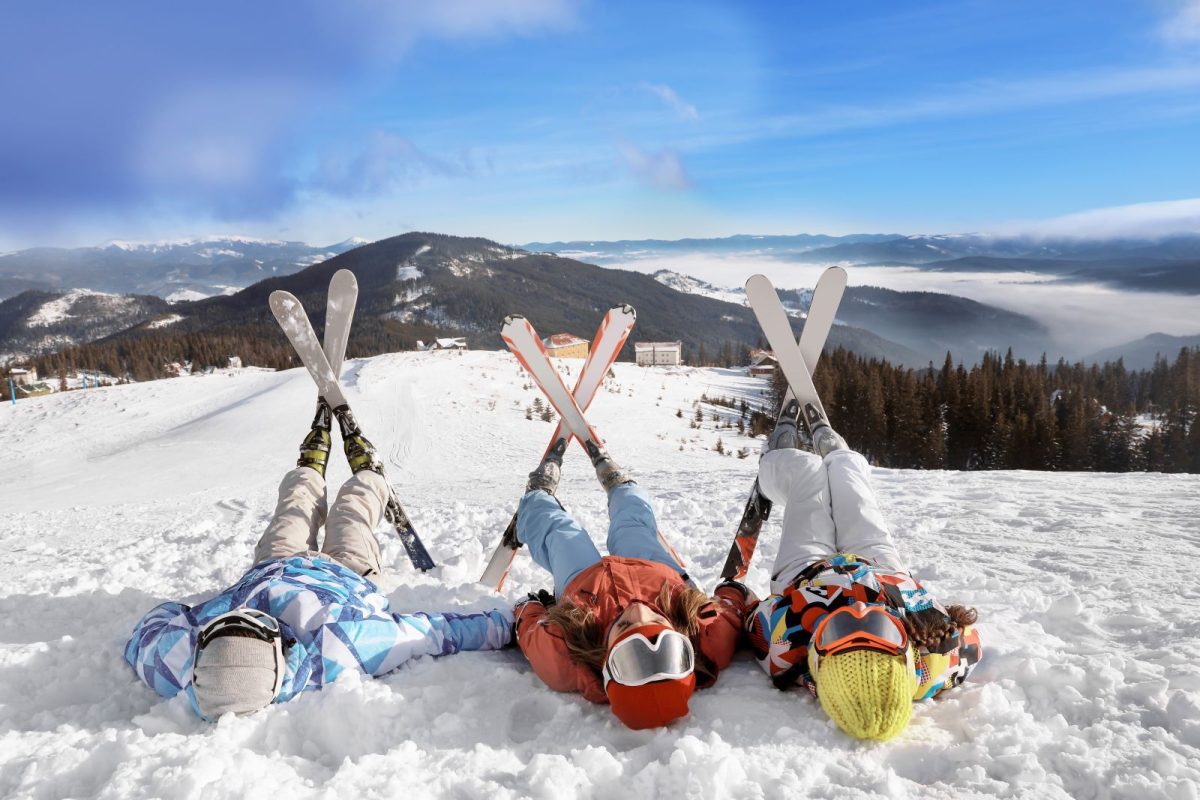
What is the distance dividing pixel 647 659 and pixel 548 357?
3.69 meters

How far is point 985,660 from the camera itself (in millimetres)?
2949

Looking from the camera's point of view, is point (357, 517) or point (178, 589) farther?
point (178, 589)

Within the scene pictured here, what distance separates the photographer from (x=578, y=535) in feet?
12.8

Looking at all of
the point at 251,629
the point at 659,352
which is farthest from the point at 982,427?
the point at 251,629

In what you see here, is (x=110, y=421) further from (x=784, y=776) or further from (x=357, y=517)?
(x=784, y=776)

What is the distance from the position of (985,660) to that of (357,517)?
3.68 meters

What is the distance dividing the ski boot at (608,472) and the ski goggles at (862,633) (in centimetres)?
220

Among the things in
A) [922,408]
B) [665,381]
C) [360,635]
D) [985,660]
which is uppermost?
[360,635]

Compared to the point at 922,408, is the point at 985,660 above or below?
Result: above

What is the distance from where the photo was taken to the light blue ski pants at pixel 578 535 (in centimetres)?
367

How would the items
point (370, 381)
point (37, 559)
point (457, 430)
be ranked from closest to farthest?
point (37, 559), point (457, 430), point (370, 381)

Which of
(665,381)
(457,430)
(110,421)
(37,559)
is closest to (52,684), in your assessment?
(37,559)

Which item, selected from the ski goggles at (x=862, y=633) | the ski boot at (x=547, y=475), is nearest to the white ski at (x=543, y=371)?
the ski boot at (x=547, y=475)

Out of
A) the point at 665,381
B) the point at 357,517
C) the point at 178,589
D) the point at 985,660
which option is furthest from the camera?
the point at 665,381
